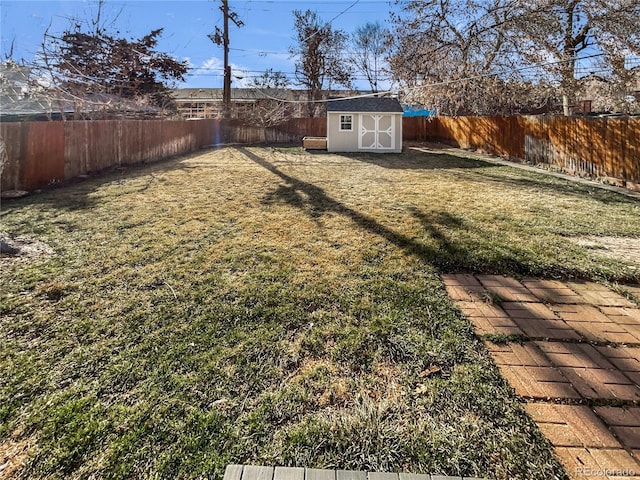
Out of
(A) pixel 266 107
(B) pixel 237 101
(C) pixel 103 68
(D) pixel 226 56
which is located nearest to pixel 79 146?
(C) pixel 103 68

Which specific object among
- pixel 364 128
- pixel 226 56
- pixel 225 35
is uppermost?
pixel 225 35

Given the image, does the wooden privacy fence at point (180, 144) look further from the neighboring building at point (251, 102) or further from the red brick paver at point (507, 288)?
the red brick paver at point (507, 288)

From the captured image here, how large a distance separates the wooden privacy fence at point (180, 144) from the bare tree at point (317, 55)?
9.75 metres

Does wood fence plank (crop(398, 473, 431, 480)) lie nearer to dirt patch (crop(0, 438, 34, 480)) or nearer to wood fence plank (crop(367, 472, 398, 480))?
wood fence plank (crop(367, 472, 398, 480))

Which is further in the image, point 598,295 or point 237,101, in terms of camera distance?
point 237,101

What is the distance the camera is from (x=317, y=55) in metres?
22.9

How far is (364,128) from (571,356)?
14.1 meters

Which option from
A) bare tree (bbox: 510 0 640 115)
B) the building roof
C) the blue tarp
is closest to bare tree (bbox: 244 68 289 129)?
the building roof

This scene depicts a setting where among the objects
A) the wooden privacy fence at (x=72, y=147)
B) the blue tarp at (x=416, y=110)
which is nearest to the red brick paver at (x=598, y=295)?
the wooden privacy fence at (x=72, y=147)

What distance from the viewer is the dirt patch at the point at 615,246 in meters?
3.74

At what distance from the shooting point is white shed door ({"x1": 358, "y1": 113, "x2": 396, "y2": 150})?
15133 mm

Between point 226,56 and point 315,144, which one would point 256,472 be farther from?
point 226,56

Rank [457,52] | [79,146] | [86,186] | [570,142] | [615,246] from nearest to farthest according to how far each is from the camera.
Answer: [615,246]
[86,186]
[79,146]
[570,142]
[457,52]

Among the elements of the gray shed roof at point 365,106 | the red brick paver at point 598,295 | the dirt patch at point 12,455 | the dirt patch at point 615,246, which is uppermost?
the gray shed roof at point 365,106
